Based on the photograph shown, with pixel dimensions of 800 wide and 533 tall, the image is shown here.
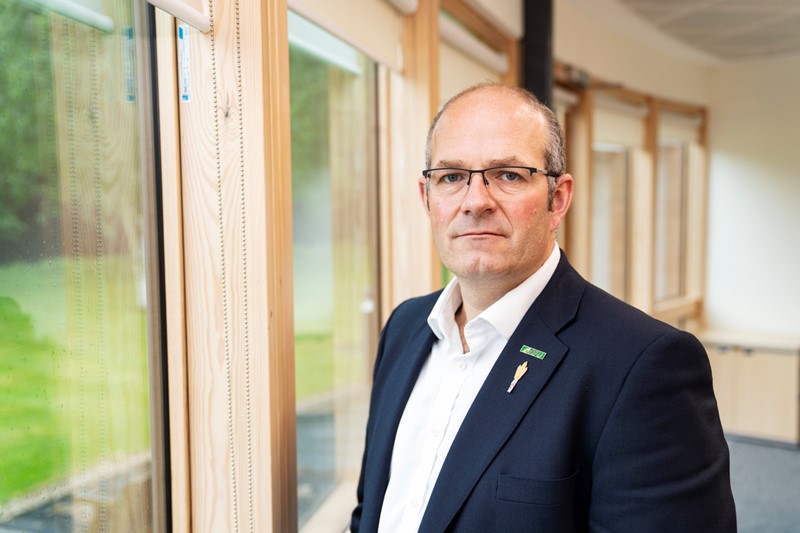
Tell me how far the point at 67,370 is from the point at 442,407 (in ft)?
2.36

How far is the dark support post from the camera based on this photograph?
3.90 m

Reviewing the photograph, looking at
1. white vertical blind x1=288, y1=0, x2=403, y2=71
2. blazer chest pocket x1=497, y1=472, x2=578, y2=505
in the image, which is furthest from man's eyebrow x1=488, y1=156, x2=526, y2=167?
white vertical blind x1=288, y1=0, x2=403, y2=71

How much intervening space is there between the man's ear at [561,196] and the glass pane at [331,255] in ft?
3.71

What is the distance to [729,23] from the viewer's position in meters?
4.99

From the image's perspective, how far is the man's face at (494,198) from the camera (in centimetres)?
131

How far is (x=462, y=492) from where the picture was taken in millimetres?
1193

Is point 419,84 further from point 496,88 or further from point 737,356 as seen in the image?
point 737,356

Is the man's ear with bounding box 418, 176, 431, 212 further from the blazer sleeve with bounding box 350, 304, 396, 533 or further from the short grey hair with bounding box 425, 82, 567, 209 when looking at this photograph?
the blazer sleeve with bounding box 350, 304, 396, 533

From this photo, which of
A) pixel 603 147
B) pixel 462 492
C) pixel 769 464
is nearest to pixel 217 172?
pixel 462 492

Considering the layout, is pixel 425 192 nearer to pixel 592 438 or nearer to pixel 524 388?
pixel 524 388

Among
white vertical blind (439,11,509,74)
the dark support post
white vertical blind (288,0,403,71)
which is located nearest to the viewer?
white vertical blind (288,0,403,71)

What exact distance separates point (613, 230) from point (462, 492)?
16.7ft

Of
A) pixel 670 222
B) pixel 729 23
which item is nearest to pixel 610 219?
pixel 670 222

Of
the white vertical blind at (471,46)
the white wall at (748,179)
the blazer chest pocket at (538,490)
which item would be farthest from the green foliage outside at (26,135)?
the white wall at (748,179)
